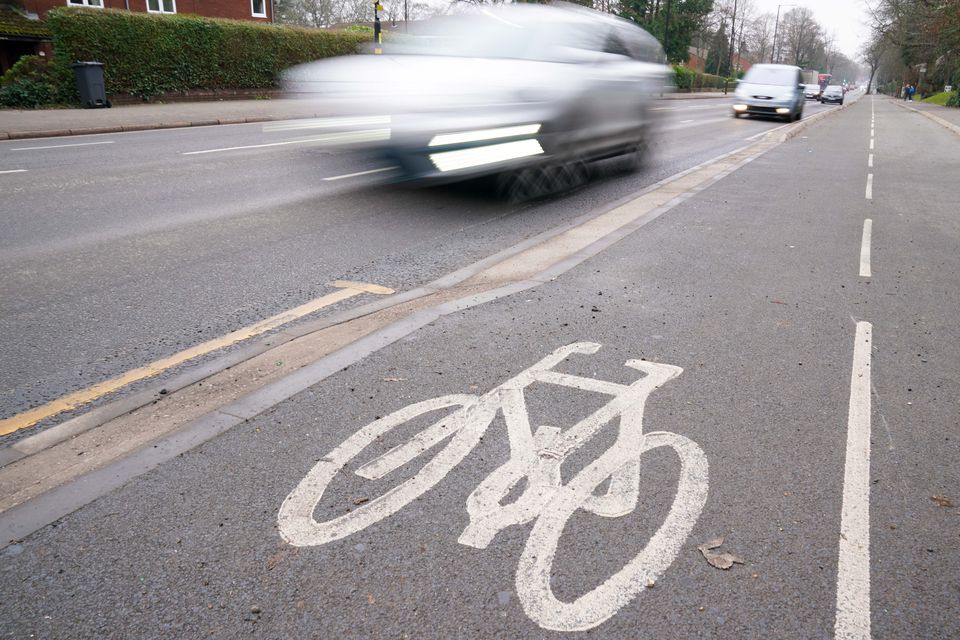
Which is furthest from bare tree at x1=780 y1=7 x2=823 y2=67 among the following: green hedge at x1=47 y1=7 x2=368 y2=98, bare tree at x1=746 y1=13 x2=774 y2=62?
green hedge at x1=47 y1=7 x2=368 y2=98

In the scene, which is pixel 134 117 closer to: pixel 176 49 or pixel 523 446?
pixel 176 49

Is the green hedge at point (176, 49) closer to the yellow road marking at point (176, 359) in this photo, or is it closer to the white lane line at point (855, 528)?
the yellow road marking at point (176, 359)

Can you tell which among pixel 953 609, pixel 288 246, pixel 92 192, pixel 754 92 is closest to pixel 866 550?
pixel 953 609

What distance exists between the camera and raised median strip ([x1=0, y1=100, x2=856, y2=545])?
2732 mm

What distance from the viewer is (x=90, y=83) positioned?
1916 centimetres

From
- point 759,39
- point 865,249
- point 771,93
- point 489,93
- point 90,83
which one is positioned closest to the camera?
point 865,249

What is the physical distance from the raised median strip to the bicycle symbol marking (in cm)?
68

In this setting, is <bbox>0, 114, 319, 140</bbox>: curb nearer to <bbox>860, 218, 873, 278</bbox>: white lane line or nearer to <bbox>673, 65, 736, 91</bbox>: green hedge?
<bbox>860, 218, 873, 278</bbox>: white lane line

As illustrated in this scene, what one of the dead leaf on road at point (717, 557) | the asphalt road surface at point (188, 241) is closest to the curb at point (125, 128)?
the asphalt road surface at point (188, 241)

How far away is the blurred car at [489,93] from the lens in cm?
719

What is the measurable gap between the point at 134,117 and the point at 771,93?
2012cm

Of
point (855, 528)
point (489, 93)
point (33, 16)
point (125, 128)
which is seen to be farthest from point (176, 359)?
point (33, 16)

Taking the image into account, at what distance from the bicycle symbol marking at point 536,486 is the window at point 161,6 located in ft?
125

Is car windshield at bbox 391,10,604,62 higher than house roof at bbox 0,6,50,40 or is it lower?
lower
